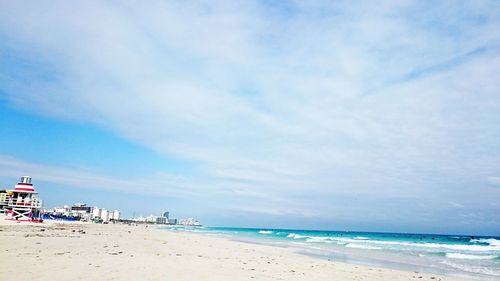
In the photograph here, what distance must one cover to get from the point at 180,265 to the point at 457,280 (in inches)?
439

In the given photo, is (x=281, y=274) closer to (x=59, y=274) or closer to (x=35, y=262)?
(x=59, y=274)

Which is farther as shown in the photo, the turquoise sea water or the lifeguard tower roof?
the lifeguard tower roof

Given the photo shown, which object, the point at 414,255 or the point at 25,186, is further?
the point at 25,186

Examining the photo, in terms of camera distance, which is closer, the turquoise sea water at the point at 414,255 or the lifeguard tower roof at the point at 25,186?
the turquoise sea water at the point at 414,255

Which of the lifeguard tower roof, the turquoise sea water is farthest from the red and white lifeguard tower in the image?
the turquoise sea water

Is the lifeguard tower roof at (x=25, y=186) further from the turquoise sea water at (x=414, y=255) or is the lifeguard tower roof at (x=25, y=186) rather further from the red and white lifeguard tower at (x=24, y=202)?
the turquoise sea water at (x=414, y=255)

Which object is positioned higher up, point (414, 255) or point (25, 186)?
point (25, 186)

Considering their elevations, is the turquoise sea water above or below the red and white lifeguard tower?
below

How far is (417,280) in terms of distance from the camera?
1344 centimetres

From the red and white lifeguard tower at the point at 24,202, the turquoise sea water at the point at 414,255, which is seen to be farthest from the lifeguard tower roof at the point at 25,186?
the turquoise sea water at the point at 414,255

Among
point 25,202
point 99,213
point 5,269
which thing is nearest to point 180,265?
point 5,269

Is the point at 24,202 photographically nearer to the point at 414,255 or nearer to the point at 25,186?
the point at 25,186

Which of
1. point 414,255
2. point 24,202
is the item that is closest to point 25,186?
point 24,202

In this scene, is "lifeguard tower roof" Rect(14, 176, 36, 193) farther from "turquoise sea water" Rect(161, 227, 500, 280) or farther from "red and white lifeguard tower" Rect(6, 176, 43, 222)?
"turquoise sea water" Rect(161, 227, 500, 280)
